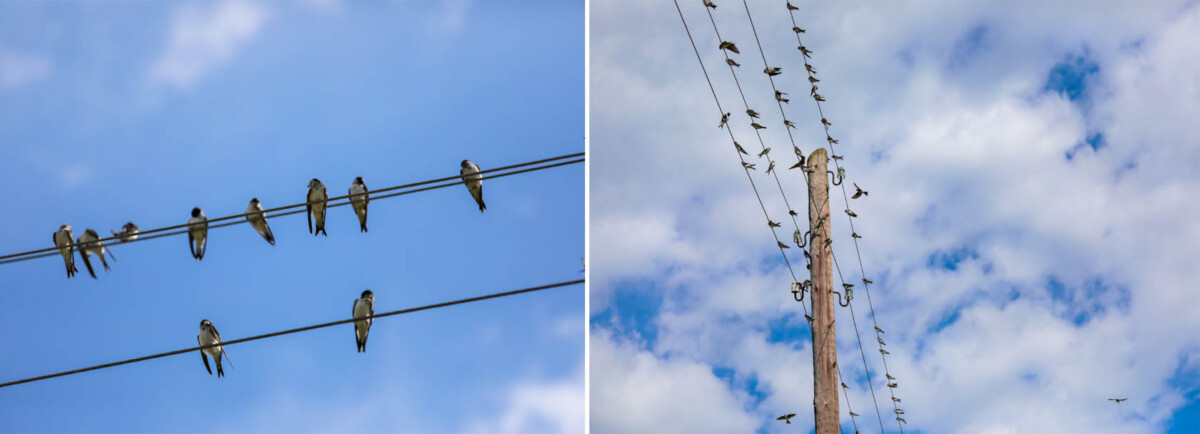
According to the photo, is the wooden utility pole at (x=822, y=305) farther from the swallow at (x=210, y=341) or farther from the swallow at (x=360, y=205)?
the swallow at (x=210, y=341)

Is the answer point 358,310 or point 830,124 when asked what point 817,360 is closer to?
point 830,124

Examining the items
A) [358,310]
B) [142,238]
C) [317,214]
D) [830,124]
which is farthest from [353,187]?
[830,124]

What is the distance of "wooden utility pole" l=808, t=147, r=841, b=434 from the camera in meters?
7.13

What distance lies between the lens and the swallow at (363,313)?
1130 centimetres

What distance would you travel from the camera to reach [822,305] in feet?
24.7

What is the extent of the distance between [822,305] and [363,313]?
6626 millimetres

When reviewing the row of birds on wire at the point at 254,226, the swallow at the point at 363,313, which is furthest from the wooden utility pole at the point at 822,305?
the swallow at the point at 363,313

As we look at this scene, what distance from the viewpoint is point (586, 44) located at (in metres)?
7.73

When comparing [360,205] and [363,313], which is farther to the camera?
[363,313]

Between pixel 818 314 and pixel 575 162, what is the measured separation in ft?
7.30

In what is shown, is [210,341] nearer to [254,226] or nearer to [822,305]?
[254,226]

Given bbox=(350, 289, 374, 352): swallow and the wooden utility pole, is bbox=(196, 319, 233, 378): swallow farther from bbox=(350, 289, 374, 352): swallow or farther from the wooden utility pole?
the wooden utility pole

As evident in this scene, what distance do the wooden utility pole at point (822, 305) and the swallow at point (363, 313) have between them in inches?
222

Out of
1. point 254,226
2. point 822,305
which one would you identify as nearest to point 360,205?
point 254,226
